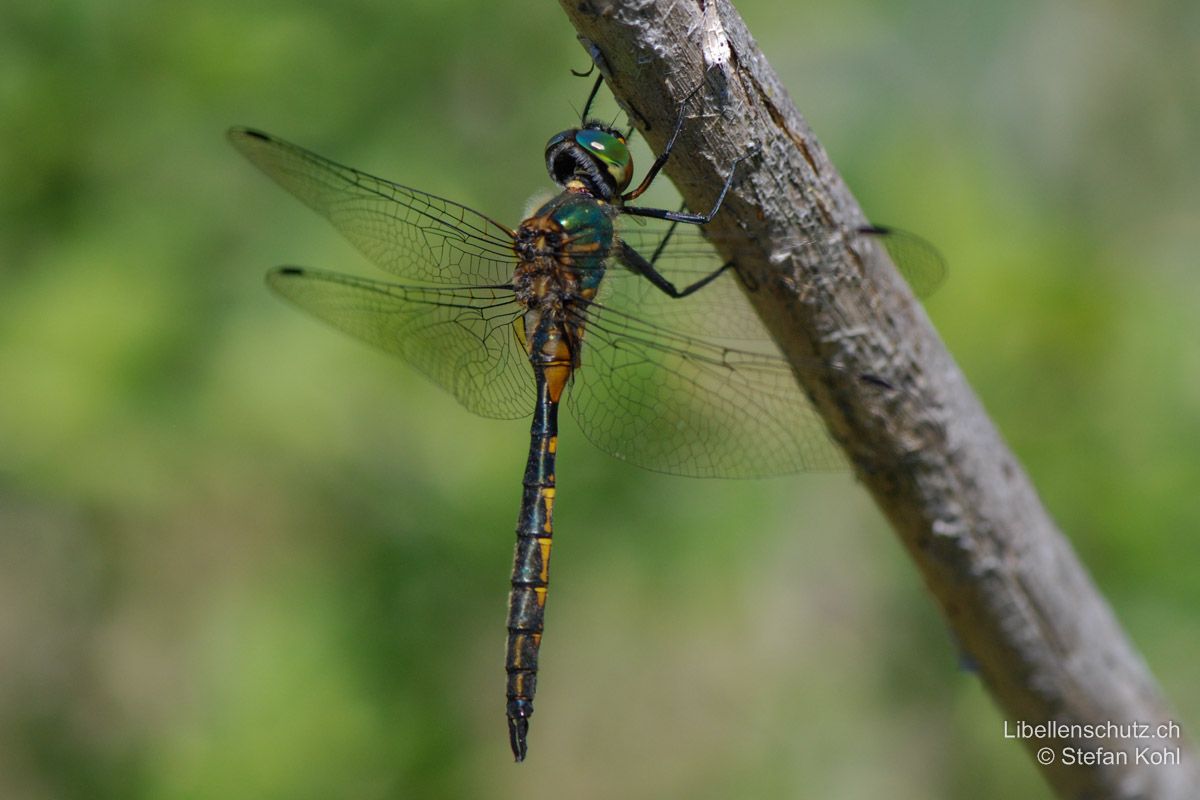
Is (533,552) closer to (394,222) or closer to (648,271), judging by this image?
(648,271)

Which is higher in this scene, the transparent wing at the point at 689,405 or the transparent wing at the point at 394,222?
the transparent wing at the point at 394,222

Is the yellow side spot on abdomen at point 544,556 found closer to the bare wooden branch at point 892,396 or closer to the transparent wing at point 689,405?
the transparent wing at point 689,405

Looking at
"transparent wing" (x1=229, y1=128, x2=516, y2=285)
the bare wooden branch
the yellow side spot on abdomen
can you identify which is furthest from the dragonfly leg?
the yellow side spot on abdomen

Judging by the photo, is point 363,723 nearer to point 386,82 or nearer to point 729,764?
point 729,764

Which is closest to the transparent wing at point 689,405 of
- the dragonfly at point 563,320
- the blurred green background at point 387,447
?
the dragonfly at point 563,320

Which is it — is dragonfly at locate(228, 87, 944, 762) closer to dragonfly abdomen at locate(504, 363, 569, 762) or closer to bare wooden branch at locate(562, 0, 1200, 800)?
dragonfly abdomen at locate(504, 363, 569, 762)

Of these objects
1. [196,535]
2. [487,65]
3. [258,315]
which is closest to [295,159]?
[258,315]

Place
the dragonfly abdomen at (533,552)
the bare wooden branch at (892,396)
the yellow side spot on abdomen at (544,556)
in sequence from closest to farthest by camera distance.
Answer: the bare wooden branch at (892,396) < the dragonfly abdomen at (533,552) < the yellow side spot on abdomen at (544,556)

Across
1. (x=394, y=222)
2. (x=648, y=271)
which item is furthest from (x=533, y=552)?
(x=394, y=222)
